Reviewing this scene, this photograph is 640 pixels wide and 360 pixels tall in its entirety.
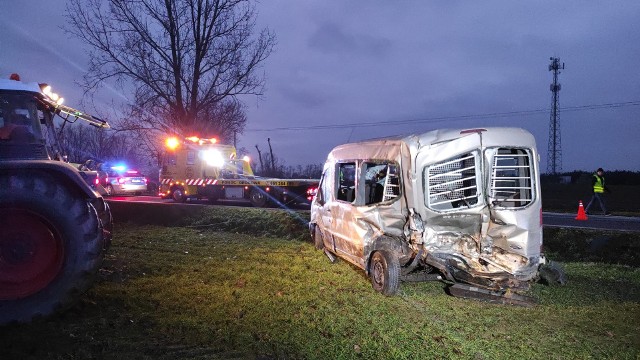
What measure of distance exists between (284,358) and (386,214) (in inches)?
117

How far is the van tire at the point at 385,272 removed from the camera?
6.38 metres

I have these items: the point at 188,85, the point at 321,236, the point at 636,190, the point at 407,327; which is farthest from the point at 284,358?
the point at 636,190

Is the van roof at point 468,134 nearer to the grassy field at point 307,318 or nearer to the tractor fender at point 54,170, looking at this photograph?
the grassy field at point 307,318

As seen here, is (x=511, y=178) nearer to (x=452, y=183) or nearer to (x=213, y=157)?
(x=452, y=183)

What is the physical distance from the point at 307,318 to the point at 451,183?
2.66 m

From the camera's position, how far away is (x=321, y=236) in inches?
377

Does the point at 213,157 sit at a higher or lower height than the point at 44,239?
higher

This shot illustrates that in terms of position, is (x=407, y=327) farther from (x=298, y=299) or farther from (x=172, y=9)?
(x=172, y=9)

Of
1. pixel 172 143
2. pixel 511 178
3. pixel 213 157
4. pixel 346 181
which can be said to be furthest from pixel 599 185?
pixel 172 143

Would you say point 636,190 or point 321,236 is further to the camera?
point 636,190

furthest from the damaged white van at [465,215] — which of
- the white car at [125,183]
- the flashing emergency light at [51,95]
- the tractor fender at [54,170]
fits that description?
the white car at [125,183]

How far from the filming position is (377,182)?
823 centimetres

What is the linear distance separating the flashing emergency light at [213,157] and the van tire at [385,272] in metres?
16.7

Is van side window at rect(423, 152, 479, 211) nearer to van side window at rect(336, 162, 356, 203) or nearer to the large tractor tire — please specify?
van side window at rect(336, 162, 356, 203)
